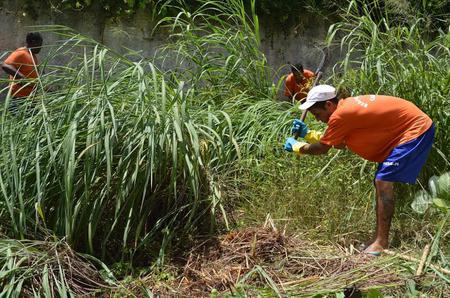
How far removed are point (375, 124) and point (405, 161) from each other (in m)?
0.28

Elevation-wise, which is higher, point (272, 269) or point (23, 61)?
point (23, 61)

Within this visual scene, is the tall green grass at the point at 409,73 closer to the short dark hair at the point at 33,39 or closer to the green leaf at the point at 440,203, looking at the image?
the green leaf at the point at 440,203

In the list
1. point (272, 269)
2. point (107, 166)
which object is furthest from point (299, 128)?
point (107, 166)

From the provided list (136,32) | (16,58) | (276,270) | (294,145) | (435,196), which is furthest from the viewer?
(136,32)

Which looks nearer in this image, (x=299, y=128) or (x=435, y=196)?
(x=435, y=196)

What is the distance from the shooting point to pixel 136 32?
27.2 feet


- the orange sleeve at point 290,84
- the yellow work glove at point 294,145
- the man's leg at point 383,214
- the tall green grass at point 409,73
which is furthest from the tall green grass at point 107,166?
the orange sleeve at point 290,84

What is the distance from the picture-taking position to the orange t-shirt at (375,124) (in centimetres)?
429

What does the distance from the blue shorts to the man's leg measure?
55mm

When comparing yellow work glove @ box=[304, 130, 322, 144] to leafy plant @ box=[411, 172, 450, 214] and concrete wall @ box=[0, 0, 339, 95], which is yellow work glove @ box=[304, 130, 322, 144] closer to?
leafy plant @ box=[411, 172, 450, 214]

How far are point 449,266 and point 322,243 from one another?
88cm

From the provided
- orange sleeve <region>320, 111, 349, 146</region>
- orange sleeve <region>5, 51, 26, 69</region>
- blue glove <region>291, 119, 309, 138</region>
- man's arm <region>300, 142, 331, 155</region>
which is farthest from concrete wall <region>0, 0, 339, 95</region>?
orange sleeve <region>320, 111, 349, 146</region>

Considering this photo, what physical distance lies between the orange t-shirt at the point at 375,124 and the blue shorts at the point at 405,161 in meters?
0.04

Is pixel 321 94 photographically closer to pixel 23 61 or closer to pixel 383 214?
pixel 383 214
